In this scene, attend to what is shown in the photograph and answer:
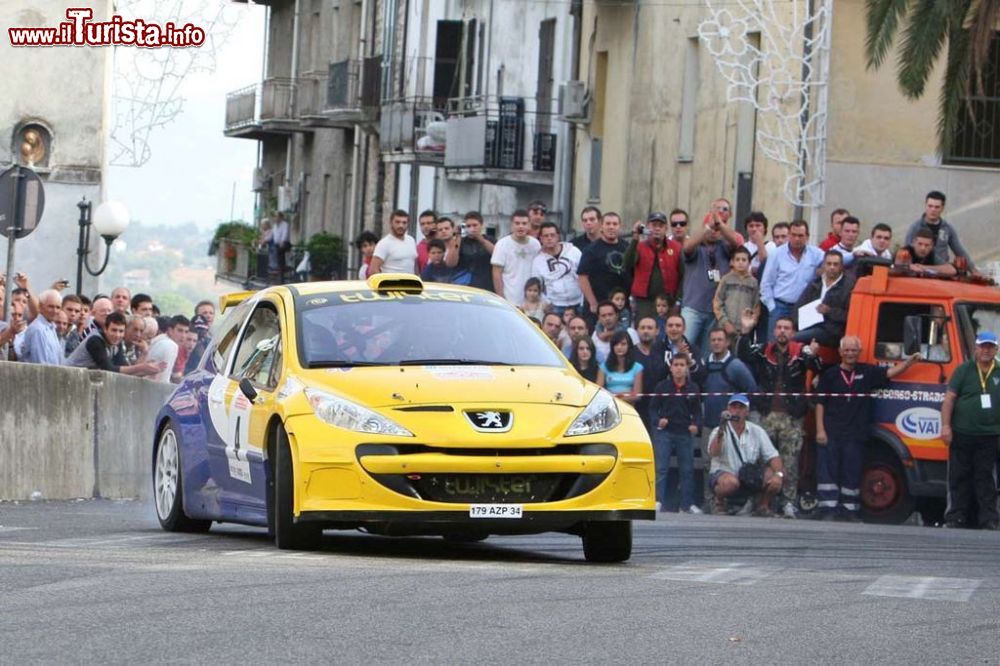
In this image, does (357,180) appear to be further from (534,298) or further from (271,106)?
(534,298)

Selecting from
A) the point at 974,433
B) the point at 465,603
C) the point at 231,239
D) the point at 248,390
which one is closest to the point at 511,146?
the point at 974,433

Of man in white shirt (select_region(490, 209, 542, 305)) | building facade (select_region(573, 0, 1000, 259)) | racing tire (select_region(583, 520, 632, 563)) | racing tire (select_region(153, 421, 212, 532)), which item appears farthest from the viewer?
building facade (select_region(573, 0, 1000, 259))

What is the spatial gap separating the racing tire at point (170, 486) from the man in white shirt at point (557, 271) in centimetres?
889

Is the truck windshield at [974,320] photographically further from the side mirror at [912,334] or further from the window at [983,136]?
the window at [983,136]

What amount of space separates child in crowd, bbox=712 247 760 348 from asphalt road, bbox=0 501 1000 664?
7.74m

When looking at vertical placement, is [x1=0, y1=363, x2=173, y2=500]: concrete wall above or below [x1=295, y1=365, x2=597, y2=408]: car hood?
below

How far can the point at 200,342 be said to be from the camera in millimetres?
25031

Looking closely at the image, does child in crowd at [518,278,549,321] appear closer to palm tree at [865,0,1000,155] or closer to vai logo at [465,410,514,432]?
palm tree at [865,0,1000,155]

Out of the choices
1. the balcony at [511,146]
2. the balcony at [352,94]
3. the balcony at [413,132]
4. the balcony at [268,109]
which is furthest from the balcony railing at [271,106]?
the balcony at [511,146]

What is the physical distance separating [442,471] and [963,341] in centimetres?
992

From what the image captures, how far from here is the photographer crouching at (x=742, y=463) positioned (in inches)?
813

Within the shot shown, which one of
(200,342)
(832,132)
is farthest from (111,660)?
(832,132)

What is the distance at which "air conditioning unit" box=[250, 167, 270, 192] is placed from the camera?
7050 cm

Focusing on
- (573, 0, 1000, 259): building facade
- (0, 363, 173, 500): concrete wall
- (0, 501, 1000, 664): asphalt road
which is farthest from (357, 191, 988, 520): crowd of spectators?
(0, 501, 1000, 664): asphalt road
